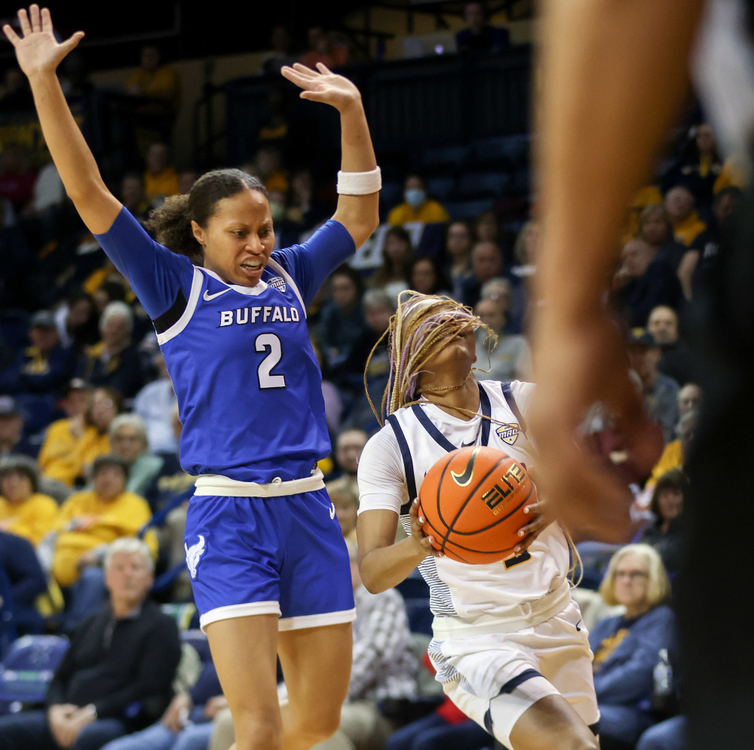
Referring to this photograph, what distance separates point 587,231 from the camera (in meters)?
0.89

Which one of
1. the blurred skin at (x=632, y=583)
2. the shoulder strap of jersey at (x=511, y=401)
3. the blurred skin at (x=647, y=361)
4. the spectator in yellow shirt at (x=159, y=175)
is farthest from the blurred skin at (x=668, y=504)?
the spectator in yellow shirt at (x=159, y=175)

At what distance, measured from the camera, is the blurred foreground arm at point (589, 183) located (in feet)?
2.72

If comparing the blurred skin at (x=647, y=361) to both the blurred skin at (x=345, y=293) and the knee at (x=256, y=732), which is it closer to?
the blurred skin at (x=345, y=293)

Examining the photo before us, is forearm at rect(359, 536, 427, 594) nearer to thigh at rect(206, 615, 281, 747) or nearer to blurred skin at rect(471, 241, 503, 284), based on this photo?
thigh at rect(206, 615, 281, 747)

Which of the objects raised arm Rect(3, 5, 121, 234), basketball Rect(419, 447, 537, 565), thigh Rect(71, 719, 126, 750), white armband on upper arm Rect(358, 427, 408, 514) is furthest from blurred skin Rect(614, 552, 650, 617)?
raised arm Rect(3, 5, 121, 234)

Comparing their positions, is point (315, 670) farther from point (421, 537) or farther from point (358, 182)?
point (358, 182)

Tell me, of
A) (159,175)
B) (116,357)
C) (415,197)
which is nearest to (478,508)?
(116,357)

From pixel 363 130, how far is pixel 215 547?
4.92 feet

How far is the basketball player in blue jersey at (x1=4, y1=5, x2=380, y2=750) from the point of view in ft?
10.1

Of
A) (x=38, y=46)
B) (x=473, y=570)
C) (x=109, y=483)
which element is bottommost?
(x=109, y=483)

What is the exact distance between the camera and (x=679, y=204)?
26.4ft

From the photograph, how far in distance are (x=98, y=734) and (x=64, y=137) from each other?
160 inches

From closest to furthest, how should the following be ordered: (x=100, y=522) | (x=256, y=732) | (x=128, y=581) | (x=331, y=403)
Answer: (x=256, y=732)
(x=128, y=581)
(x=100, y=522)
(x=331, y=403)

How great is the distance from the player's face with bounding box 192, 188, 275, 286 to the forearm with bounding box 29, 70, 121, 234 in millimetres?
318
